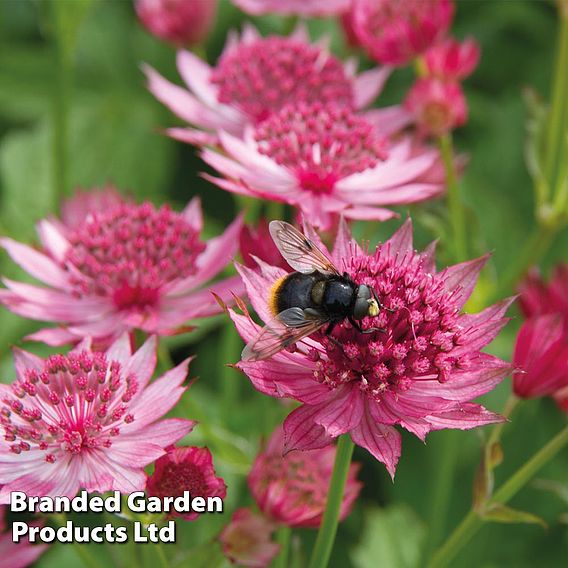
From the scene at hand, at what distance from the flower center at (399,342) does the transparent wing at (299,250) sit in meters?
0.06

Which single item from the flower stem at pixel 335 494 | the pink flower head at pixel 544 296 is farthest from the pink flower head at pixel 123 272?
the pink flower head at pixel 544 296

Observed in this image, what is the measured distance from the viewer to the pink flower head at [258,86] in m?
1.70

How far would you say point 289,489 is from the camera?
1229 millimetres

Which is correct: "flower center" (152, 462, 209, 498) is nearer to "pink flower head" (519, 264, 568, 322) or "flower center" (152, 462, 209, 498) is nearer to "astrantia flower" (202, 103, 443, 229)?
"astrantia flower" (202, 103, 443, 229)

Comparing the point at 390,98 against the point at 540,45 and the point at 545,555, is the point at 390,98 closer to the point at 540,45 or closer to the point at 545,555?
the point at 540,45

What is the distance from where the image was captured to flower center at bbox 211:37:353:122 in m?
1.70

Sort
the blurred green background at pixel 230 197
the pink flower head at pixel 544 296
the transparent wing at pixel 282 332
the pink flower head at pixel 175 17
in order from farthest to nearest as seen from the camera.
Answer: the pink flower head at pixel 175 17, the blurred green background at pixel 230 197, the pink flower head at pixel 544 296, the transparent wing at pixel 282 332

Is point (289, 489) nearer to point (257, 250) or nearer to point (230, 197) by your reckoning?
point (257, 250)

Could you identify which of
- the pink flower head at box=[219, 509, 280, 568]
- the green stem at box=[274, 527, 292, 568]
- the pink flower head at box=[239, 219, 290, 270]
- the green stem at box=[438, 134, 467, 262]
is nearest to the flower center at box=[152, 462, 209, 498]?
the pink flower head at box=[219, 509, 280, 568]

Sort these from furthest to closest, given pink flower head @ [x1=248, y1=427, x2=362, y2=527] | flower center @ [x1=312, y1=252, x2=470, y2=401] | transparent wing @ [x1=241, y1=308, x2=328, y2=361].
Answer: pink flower head @ [x1=248, y1=427, x2=362, y2=527] → flower center @ [x1=312, y1=252, x2=470, y2=401] → transparent wing @ [x1=241, y1=308, x2=328, y2=361]

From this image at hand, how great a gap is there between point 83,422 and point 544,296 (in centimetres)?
82

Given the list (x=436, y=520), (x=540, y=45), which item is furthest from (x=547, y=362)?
(x=540, y=45)

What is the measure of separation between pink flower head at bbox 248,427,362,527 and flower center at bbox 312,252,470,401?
0.16 meters

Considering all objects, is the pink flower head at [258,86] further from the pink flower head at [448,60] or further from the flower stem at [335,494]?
the flower stem at [335,494]
